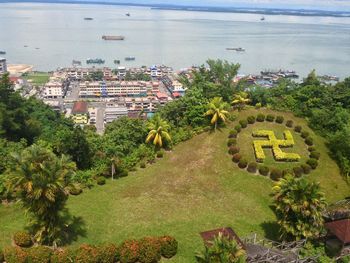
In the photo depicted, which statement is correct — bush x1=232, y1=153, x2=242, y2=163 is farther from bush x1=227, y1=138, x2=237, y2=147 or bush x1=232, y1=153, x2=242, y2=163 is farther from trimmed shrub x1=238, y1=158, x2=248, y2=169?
bush x1=227, y1=138, x2=237, y2=147

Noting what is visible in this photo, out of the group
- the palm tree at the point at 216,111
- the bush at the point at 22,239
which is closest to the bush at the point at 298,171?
the palm tree at the point at 216,111

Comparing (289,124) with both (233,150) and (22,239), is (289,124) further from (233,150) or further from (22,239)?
(22,239)

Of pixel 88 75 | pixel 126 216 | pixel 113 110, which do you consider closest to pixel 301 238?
pixel 126 216

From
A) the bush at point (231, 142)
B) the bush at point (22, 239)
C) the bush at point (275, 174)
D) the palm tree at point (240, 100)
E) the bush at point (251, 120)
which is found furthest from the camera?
the palm tree at point (240, 100)

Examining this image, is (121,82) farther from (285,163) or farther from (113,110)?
(285,163)

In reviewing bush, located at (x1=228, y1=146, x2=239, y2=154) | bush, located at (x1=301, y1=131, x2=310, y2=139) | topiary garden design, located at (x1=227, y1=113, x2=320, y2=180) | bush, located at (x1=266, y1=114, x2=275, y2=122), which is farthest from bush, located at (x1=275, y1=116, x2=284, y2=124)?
bush, located at (x1=228, y1=146, x2=239, y2=154)

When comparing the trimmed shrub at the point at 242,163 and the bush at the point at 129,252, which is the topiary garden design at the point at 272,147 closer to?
the trimmed shrub at the point at 242,163

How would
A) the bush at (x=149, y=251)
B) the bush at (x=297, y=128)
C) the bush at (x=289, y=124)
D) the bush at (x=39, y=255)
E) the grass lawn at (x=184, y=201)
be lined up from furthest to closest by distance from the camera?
the bush at (x=289, y=124), the bush at (x=297, y=128), the grass lawn at (x=184, y=201), the bush at (x=149, y=251), the bush at (x=39, y=255)
